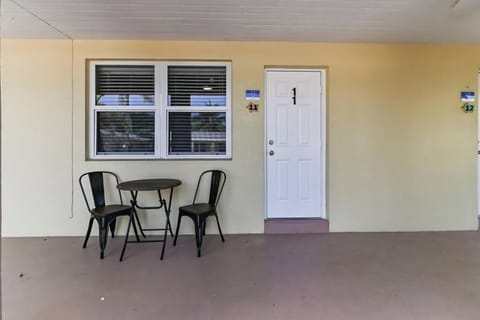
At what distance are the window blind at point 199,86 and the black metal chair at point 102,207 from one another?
1.23 meters

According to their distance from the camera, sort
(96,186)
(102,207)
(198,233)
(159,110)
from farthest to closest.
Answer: (159,110)
(96,186)
(102,207)
(198,233)

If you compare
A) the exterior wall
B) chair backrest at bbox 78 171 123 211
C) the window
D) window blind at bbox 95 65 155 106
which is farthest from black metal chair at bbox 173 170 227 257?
window blind at bbox 95 65 155 106

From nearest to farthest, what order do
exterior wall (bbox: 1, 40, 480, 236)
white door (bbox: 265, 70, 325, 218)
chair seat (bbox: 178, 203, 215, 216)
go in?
chair seat (bbox: 178, 203, 215, 216)
exterior wall (bbox: 1, 40, 480, 236)
white door (bbox: 265, 70, 325, 218)

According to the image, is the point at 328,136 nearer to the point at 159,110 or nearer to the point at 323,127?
the point at 323,127

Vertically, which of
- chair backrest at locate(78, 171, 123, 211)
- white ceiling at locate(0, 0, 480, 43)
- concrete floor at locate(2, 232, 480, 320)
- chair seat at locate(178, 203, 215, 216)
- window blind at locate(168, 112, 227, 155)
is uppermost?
white ceiling at locate(0, 0, 480, 43)

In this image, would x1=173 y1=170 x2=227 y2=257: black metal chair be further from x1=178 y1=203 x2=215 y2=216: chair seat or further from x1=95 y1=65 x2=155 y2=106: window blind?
x1=95 y1=65 x2=155 y2=106: window blind

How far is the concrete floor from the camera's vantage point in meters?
2.07

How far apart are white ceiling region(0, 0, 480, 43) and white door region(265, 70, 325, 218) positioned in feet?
1.78

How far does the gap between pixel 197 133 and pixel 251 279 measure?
1897 mm

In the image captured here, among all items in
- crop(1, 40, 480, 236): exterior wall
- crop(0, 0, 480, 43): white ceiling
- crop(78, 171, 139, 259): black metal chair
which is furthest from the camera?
crop(1, 40, 480, 236): exterior wall

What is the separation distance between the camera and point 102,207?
3.33 m

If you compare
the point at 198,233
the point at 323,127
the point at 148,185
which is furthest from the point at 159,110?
the point at 323,127

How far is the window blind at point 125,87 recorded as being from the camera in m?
3.66

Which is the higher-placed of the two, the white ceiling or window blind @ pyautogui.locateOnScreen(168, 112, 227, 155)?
the white ceiling
